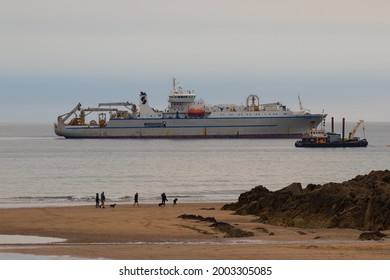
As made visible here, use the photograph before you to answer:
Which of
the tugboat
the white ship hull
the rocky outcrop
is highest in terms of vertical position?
the white ship hull

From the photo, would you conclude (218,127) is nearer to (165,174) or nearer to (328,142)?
(328,142)

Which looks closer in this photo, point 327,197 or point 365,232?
point 365,232

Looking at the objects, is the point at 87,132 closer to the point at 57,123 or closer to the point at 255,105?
the point at 57,123

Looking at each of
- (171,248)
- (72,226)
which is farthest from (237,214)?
(171,248)

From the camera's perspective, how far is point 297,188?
38250 mm

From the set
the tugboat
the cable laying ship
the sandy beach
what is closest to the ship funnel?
the cable laying ship

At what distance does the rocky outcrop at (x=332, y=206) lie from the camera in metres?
31.6

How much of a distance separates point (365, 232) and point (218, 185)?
33.2 meters

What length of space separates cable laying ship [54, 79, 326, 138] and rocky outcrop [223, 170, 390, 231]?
388 ft

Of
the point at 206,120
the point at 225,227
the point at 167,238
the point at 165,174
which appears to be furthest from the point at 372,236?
the point at 206,120

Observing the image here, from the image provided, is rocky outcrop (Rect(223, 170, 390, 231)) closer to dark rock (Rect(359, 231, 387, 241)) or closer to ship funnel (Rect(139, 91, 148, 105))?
dark rock (Rect(359, 231, 387, 241))

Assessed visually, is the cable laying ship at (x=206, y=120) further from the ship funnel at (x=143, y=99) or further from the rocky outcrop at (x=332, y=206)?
the rocky outcrop at (x=332, y=206)

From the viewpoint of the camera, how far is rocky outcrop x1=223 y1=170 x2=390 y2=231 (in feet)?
104

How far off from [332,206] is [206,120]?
4929 inches
